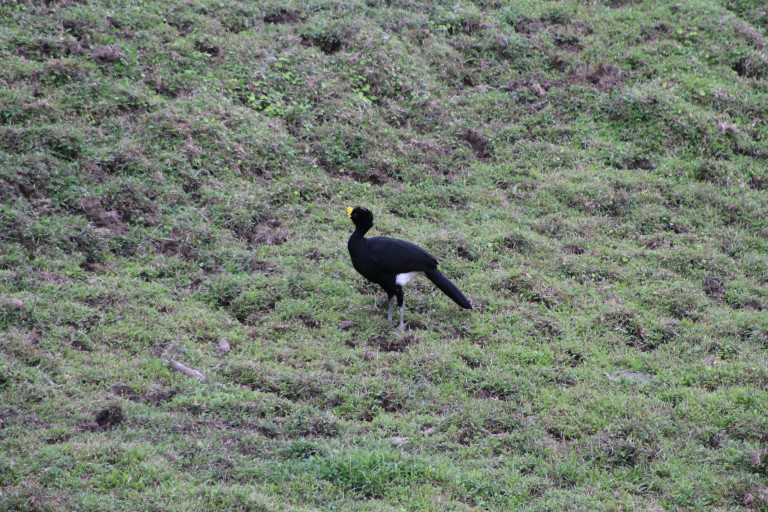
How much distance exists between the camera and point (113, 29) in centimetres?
1223

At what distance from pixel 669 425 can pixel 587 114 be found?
7.68 metres

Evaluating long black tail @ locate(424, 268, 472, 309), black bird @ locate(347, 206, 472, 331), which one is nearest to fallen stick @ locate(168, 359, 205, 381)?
black bird @ locate(347, 206, 472, 331)

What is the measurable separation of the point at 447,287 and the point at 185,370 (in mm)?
2991

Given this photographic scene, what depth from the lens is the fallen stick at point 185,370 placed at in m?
7.04

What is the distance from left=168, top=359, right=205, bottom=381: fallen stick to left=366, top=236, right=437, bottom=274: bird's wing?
7.82ft

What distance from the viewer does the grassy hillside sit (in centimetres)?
→ 609

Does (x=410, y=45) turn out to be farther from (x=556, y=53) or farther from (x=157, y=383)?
(x=157, y=383)

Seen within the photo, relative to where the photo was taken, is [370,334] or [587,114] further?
[587,114]

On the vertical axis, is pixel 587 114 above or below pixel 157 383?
above

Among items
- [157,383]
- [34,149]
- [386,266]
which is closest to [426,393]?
[386,266]

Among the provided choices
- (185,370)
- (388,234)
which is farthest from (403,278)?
(185,370)

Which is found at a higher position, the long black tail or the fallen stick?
the long black tail

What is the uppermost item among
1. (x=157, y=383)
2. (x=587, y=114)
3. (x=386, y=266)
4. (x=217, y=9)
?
(x=217, y=9)

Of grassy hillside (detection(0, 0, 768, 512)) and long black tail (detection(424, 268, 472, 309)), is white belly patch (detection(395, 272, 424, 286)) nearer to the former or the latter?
long black tail (detection(424, 268, 472, 309))
